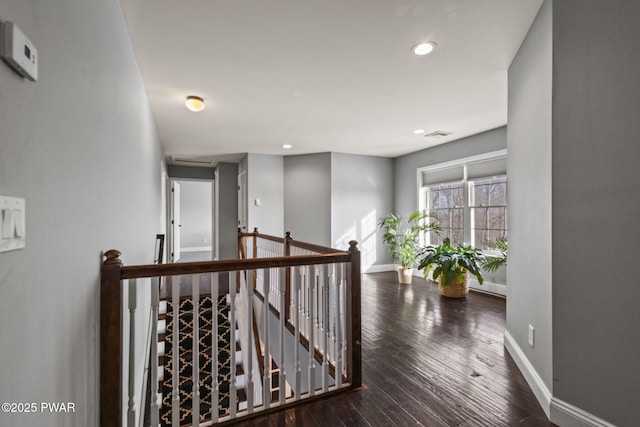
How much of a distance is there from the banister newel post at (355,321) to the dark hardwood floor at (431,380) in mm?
116

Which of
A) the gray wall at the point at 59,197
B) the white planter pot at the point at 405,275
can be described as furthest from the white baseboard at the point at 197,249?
the gray wall at the point at 59,197

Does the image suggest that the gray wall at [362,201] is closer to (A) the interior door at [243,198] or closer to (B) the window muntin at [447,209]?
(B) the window muntin at [447,209]

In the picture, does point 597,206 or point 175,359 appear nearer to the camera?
point 597,206

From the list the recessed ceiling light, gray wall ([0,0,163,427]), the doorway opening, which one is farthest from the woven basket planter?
the doorway opening

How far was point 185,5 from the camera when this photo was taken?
5.92ft

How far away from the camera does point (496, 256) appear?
4.43 metres

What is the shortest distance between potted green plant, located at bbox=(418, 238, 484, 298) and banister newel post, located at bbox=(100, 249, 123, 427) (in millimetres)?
3542

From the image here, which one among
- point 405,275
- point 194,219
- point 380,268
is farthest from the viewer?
point 194,219

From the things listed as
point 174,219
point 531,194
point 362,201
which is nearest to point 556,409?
point 531,194

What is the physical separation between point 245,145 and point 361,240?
2883mm

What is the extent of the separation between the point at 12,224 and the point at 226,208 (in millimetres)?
6947

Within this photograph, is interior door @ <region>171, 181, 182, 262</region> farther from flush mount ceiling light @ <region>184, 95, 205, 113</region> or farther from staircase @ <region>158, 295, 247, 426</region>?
flush mount ceiling light @ <region>184, 95, 205, 113</region>

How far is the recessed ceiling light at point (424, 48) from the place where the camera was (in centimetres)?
220

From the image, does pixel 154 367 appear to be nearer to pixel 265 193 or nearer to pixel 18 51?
pixel 18 51
